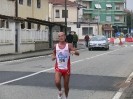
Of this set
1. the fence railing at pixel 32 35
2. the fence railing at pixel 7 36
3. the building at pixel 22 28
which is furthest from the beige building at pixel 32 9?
the fence railing at pixel 7 36

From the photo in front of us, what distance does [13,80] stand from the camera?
1612cm

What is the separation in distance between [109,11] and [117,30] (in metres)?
5.54

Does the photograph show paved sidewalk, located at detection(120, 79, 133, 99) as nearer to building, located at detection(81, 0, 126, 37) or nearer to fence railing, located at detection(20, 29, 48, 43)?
fence railing, located at detection(20, 29, 48, 43)

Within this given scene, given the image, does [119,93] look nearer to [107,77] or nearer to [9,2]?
[107,77]

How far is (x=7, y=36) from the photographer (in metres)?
34.9

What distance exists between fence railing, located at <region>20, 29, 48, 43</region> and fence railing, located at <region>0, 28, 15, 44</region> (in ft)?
7.79

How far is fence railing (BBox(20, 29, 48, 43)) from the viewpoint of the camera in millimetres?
38469

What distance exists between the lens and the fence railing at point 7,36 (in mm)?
33737

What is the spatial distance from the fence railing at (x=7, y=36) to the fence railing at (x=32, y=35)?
2374mm

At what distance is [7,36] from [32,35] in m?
6.50

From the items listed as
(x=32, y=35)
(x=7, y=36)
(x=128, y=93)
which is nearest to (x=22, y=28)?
(x=32, y=35)

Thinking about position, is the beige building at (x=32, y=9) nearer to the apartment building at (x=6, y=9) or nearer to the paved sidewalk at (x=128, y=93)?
the apartment building at (x=6, y=9)

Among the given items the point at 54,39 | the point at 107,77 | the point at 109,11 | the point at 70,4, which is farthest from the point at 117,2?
the point at 107,77

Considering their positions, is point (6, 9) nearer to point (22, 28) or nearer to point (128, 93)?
point (22, 28)
